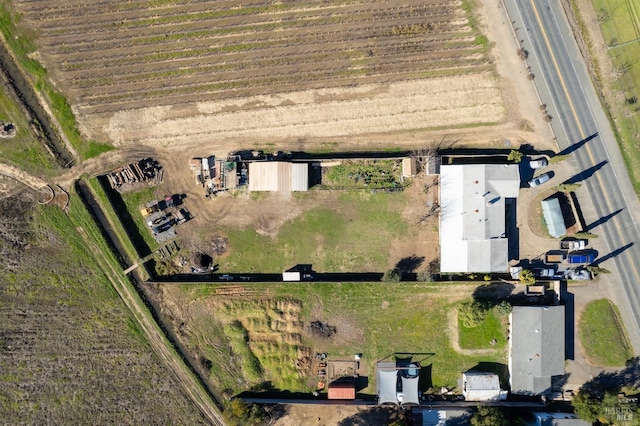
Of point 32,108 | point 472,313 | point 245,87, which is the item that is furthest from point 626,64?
→ point 32,108

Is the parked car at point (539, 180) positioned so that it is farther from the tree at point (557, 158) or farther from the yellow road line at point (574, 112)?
the yellow road line at point (574, 112)

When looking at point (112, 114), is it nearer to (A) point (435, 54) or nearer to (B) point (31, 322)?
(B) point (31, 322)

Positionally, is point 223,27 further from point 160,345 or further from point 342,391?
point 342,391

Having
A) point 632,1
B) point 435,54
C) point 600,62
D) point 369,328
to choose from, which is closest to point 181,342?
point 369,328

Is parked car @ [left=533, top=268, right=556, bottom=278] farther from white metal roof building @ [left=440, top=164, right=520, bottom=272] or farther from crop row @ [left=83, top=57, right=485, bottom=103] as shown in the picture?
crop row @ [left=83, top=57, right=485, bottom=103]

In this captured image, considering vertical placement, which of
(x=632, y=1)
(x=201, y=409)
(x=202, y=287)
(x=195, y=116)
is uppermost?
(x=632, y=1)

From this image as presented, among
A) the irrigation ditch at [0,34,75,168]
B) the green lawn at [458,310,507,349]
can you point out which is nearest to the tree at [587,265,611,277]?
the green lawn at [458,310,507,349]

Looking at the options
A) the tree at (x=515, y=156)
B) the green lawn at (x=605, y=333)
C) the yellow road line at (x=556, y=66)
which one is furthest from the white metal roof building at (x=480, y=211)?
the green lawn at (x=605, y=333)
